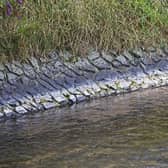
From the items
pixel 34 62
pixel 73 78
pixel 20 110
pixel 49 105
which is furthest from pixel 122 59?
pixel 20 110

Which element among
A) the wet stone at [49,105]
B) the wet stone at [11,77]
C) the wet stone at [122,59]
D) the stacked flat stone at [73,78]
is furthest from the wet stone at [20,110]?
the wet stone at [122,59]

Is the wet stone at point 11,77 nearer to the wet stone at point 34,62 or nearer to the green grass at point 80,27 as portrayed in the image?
the green grass at point 80,27

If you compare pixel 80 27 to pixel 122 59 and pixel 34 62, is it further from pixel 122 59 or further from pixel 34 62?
pixel 34 62

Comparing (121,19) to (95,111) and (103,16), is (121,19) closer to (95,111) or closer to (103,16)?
(103,16)

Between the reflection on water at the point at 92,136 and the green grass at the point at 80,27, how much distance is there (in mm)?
1268

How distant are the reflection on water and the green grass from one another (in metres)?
1.27

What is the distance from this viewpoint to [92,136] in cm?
686

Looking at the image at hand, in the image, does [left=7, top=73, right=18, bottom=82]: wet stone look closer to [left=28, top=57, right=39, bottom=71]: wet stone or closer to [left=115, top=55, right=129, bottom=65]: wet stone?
[left=28, top=57, right=39, bottom=71]: wet stone

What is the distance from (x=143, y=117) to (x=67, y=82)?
6.30ft

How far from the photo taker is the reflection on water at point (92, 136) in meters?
5.89

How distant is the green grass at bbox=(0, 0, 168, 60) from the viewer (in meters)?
9.10

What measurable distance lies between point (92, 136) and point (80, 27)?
3335 millimetres

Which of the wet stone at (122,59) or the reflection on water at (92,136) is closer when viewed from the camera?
the reflection on water at (92,136)

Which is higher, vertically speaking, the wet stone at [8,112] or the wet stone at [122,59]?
the wet stone at [122,59]
